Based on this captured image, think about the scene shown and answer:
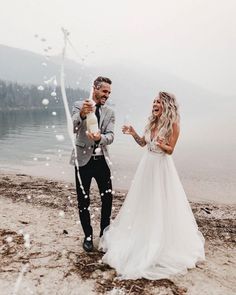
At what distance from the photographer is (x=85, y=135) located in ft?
20.8

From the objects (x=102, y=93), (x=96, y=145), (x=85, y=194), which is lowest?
(x=85, y=194)

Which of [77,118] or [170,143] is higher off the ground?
[77,118]

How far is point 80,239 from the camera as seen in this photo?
25.0 ft

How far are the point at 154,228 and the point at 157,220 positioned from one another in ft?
0.49

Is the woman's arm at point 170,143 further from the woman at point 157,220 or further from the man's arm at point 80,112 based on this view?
the man's arm at point 80,112

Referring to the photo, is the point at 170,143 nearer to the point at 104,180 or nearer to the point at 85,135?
the point at 104,180

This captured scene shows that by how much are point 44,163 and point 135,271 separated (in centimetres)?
2268

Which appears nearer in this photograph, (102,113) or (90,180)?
(102,113)

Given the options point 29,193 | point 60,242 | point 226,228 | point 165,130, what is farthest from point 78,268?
point 29,193

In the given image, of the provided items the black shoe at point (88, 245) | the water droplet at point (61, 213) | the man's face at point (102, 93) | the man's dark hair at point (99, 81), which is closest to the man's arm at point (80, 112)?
the man's face at point (102, 93)

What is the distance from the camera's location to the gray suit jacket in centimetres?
615

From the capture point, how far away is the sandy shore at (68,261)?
5.46 metres

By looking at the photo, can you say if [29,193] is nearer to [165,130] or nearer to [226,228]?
[226,228]

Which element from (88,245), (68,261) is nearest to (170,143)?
(88,245)
